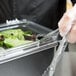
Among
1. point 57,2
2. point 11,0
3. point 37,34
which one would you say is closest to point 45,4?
point 57,2

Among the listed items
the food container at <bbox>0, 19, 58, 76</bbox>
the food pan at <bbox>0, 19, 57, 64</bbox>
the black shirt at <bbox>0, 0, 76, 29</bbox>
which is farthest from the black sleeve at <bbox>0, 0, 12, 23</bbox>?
the food container at <bbox>0, 19, 58, 76</bbox>

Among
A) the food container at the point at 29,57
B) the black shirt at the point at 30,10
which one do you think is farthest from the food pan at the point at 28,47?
the black shirt at the point at 30,10

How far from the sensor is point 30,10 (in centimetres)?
118

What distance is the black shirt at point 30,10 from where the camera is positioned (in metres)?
1.16

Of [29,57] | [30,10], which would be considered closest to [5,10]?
[30,10]

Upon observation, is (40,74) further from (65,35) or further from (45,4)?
(45,4)

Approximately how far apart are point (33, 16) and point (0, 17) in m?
0.18

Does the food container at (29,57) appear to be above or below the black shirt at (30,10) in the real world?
below

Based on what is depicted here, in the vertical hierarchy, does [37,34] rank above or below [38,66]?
above

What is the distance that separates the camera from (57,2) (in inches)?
47.7

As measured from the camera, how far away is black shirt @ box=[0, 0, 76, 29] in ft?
3.81

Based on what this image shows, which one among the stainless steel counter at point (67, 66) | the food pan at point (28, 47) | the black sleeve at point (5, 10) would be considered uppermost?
the black sleeve at point (5, 10)

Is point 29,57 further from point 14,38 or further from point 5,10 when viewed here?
point 5,10

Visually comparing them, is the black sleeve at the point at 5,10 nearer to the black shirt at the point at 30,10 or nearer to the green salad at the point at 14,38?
the black shirt at the point at 30,10
